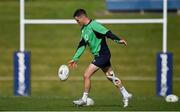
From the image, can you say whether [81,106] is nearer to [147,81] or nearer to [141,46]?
[147,81]

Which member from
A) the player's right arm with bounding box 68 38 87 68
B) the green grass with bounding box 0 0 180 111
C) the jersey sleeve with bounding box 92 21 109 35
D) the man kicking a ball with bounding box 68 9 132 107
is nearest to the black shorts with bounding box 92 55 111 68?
the man kicking a ball with bounding box 68 9 132 107

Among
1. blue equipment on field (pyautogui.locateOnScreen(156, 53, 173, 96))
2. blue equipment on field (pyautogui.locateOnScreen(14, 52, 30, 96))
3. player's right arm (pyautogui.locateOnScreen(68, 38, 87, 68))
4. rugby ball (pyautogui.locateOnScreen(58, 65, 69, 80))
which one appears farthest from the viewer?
blue equipment on field (pyautogui.locateOnScreen(14, 52, 30, 96))

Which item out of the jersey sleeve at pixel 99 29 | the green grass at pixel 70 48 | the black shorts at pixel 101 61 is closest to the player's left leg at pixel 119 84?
the black shorts at pixel 101 61

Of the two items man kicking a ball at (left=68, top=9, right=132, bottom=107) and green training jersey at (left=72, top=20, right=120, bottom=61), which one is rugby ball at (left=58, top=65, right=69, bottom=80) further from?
green training jersey at (left=72, top=20, right=120, bottom=61)

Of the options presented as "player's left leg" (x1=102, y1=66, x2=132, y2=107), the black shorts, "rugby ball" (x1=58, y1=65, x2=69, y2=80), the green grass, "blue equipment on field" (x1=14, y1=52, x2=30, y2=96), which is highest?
the green grass

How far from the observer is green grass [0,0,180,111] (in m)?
27.4

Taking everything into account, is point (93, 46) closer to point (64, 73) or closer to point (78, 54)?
point (78, 54)

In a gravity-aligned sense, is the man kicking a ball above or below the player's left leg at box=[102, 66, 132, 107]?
above

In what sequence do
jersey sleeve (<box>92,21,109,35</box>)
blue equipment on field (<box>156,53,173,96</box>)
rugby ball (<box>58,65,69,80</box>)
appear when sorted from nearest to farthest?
jersey sleeve (<box>92,21,109,35</box>) < rugby ball (<box>58,65,69,80</box>) < blue equipment on field (<box>156,53,173,96</box>)

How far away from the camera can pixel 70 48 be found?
101 feet

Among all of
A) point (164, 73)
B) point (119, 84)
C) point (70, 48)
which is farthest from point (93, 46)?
point (70, 48)

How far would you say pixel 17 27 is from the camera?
3328 centimetres

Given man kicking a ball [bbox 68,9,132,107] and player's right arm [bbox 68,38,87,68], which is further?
player's right arm [bbox 68,38,87,68]

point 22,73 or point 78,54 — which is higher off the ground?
point 22,73
